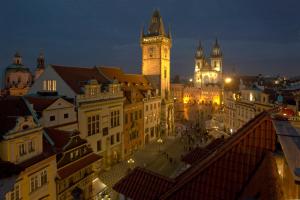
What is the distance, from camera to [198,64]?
18088cm

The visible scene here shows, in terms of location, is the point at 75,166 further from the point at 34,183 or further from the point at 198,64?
the point at 198,64

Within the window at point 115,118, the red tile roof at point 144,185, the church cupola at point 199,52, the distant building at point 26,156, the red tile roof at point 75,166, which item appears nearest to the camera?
the red tile roof at point 144,185

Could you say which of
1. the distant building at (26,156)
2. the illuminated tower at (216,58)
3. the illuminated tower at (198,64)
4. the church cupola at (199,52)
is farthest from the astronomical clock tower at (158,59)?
the church cupola at (199,52)

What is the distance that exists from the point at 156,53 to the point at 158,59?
1.81 meters

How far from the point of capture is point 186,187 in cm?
950

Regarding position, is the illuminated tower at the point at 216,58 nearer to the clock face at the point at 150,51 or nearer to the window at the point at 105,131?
the clock face at the point at 150,51

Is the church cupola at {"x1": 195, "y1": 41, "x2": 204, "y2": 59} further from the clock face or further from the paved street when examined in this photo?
the paved street

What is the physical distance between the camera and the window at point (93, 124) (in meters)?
35.9

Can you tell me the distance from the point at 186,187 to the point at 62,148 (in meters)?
17.5

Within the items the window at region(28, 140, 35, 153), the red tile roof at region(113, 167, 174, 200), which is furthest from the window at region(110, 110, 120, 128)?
the red tile roof at region(113, 167, 174, 200)

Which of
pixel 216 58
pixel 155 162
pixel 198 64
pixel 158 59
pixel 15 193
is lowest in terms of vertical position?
pixel 155 162

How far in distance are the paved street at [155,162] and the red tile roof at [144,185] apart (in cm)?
1900

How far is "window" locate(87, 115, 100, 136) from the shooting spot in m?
35.9

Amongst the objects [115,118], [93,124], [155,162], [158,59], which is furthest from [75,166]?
[158,59]
